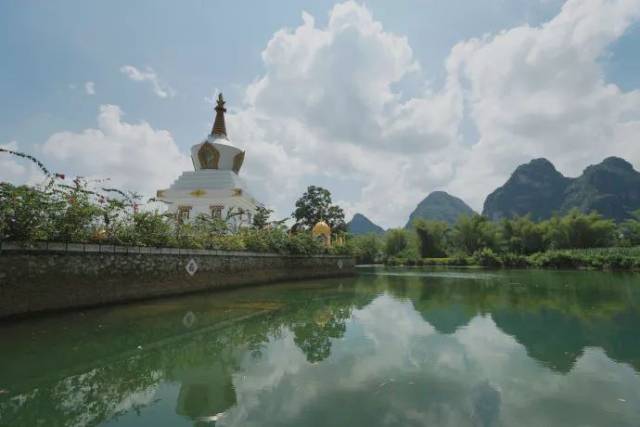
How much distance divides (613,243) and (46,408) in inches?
1758

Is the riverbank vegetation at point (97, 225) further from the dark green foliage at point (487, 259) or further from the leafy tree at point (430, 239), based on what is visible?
the leafy tree at point (430, 239)

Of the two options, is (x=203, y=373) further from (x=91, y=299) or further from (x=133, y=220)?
(x=133, y=220)

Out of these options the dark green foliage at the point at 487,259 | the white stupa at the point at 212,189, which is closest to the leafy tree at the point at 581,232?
the dark green foliage at the point at 487,259

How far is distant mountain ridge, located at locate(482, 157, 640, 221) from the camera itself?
94562 millimetres

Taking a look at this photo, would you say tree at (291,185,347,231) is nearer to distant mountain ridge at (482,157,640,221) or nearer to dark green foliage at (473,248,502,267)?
dark green foliage at (473,248,502,267)

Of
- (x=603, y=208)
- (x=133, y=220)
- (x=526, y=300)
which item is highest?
(x=603, y=208)

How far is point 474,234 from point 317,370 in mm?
41460

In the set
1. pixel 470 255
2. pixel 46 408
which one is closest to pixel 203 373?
pixel 46 408

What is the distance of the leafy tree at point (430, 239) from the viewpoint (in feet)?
148

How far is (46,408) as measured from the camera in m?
3.28

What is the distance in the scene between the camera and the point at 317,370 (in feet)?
14.6

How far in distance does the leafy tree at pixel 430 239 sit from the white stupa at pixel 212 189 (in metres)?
25.9

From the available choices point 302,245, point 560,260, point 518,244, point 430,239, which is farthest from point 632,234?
point 302,245

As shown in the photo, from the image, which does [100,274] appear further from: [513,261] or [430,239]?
[430,239]
